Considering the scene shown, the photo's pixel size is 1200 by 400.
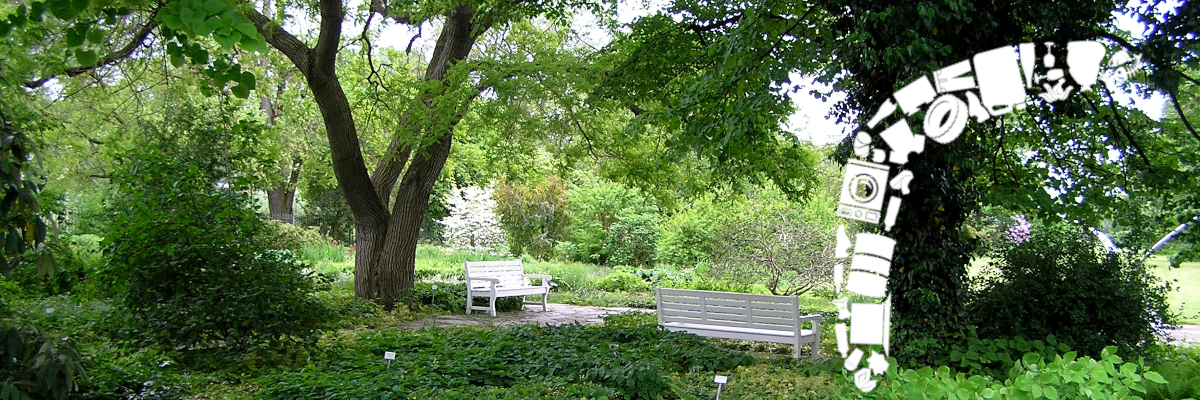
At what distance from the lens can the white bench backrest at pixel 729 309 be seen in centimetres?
681

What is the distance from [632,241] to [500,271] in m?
8.72

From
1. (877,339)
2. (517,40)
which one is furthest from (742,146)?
(517,40)

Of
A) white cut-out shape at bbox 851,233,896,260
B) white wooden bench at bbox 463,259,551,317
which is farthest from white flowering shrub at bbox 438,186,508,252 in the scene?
white cut-out shape at bbox 851,233,896,260

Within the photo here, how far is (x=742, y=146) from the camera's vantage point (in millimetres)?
6242

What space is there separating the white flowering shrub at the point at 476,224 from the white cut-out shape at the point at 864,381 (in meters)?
17.8

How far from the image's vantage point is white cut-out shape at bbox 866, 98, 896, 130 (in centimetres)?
478

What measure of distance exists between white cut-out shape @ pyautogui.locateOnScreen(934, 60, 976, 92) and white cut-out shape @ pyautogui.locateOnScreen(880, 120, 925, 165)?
11.5 inches

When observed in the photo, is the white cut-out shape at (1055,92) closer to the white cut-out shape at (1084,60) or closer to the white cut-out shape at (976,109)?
the white cut-out shape at (1084,60)

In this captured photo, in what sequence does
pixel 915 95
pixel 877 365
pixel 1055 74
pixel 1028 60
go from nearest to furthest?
1. pixel 877 365
2. pixel 915 95
3. pixel 1028 60
4. pixel 1055 74

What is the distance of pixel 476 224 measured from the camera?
2102 cm

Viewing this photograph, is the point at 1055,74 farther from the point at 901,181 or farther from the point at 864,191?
the point at 864,191

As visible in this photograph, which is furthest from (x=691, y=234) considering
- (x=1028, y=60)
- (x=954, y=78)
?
(x=954, y=78)

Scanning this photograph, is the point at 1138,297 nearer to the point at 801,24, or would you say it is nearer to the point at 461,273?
the point at 801,24

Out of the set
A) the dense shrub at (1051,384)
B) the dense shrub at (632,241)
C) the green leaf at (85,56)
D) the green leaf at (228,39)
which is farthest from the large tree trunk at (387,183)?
the dense shrub at (632,241)
